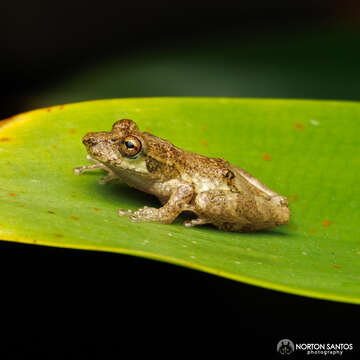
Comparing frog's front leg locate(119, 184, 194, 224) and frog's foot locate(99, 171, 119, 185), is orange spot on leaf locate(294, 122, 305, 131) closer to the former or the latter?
frog's front leg locate(119, 184, 194, 224)

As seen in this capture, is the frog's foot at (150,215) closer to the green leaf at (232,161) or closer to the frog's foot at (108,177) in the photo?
the green leaf at (232,161)

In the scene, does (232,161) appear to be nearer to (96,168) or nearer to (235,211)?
(235,211)

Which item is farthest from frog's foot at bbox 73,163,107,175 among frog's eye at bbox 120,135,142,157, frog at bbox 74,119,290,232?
frog's eye at bbox 120,135,142,157

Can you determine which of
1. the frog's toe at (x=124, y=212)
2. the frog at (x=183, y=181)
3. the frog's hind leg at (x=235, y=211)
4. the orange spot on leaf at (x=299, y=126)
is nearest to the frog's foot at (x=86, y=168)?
the frog at (x=183, y=181)

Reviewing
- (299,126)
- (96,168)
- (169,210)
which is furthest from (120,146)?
(299,126)

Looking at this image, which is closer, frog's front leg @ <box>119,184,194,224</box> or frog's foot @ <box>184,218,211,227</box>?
frog's front leg @ <box>119,184,194,224</box>

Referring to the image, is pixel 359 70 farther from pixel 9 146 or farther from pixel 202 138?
pixel 9 146

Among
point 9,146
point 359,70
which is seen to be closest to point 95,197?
point 9,146
